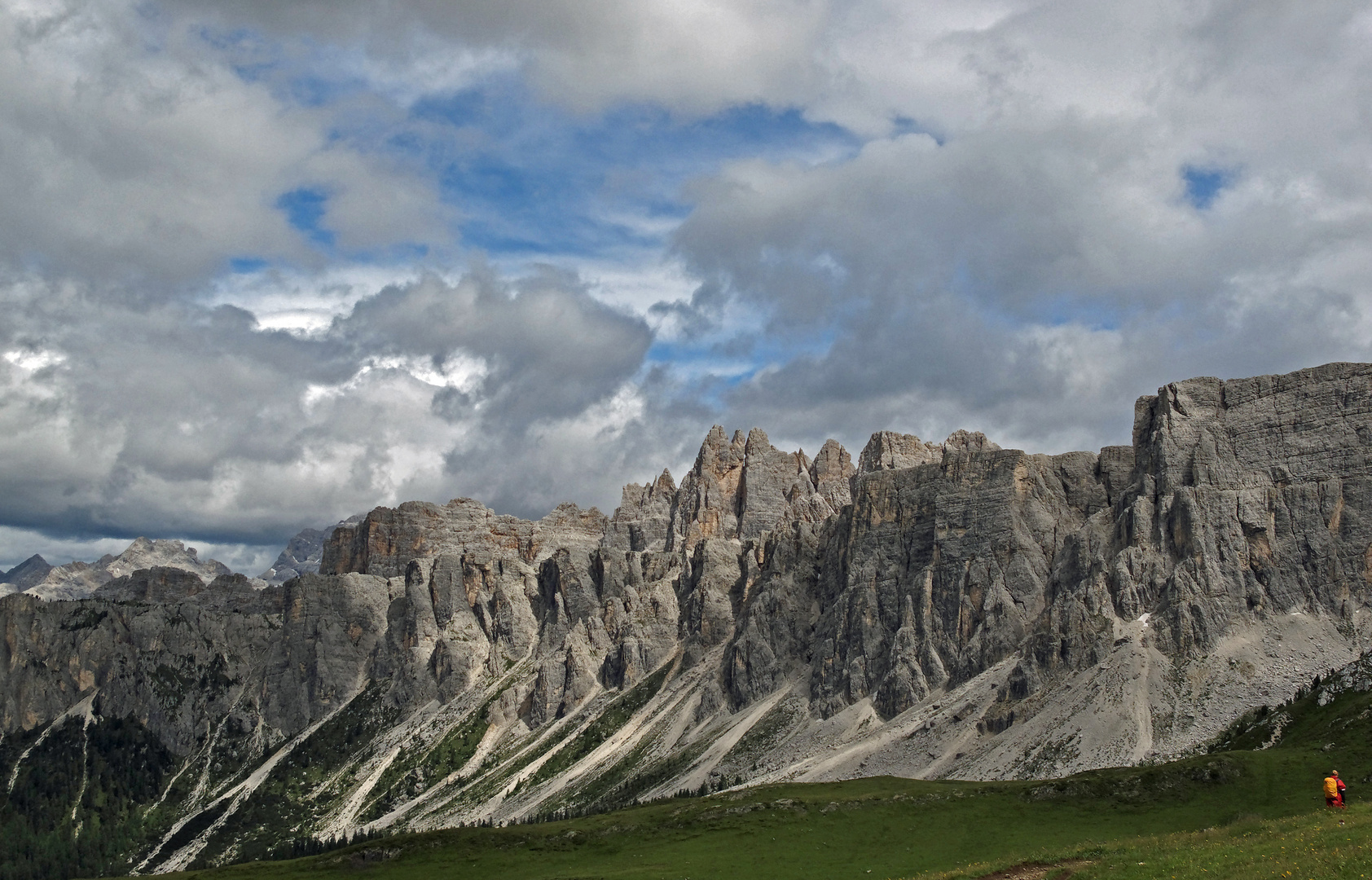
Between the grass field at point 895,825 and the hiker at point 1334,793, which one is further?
the grass field at point 895,825

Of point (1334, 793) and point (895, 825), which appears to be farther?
point (895, 825)

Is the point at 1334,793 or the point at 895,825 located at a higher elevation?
the point at 1334,793

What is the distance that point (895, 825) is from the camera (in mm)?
144875

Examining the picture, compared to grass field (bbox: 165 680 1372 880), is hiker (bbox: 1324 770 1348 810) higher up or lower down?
higher up

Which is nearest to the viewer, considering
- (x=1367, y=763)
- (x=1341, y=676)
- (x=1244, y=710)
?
(x=1367, y=763)

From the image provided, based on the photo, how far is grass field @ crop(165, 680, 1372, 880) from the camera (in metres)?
131

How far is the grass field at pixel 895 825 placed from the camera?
131 meters

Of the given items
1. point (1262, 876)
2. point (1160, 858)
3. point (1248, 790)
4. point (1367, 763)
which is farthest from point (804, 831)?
point (1262, 876)

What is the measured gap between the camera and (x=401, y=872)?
154m

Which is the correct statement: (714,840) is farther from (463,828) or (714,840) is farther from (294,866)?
(294,866)

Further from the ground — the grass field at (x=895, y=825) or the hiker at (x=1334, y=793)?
the hiker at (x=1334, y=793)

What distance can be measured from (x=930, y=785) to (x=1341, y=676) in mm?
64179

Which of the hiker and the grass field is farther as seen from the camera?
the grass field

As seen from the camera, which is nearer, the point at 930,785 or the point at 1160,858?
the point at 1160,858
